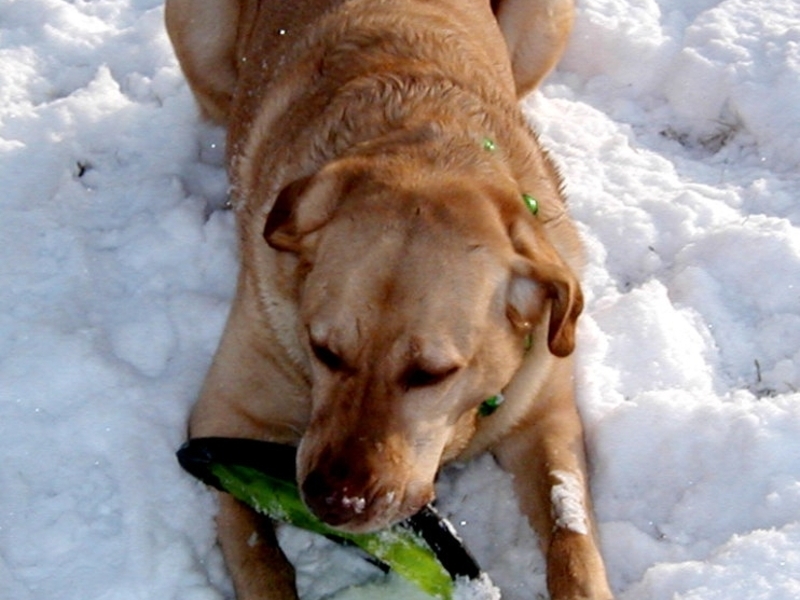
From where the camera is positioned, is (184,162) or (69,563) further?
(184,162)

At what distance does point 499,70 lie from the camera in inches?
168

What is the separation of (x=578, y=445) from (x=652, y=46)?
238 cm

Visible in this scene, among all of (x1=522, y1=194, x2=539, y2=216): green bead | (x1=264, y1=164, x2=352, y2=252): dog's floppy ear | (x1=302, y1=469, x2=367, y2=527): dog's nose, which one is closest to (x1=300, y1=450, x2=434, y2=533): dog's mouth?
(x1=302, y1=469, x2=367, y2=527): dog's nose

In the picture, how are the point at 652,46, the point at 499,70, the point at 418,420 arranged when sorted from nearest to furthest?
the point at 418,420
the point at 499,70
the point at 652,46

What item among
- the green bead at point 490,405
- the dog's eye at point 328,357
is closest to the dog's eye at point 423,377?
the dog's eye at point 328,357

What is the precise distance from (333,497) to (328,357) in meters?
0.38

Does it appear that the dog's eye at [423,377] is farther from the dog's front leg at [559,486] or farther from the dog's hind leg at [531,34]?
the dog's hind leg at [531,34]

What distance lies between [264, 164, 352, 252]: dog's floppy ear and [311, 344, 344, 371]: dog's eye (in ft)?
1.02

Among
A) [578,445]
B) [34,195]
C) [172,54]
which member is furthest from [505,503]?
[172,54]

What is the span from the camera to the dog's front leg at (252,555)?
335 centimetres

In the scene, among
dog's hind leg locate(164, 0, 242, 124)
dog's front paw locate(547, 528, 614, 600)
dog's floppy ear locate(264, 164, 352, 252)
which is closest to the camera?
→ dog's floppy ear locate(264, 164, 352, 252)

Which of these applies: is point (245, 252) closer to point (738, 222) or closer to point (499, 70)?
point (499, 70)

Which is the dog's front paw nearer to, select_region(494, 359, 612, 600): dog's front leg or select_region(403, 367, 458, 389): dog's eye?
select_region(494, 359, 612, 600): dog's front leg

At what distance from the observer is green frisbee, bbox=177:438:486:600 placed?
128 inches
